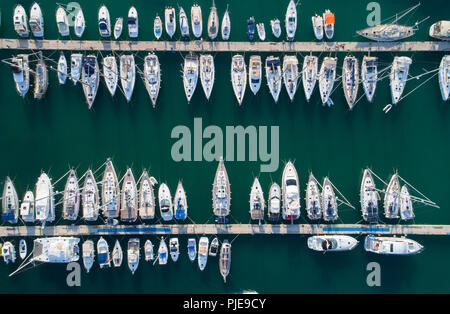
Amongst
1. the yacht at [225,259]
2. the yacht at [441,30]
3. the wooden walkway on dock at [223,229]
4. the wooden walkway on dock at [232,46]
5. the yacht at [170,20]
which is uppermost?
the yacht at [170,20]

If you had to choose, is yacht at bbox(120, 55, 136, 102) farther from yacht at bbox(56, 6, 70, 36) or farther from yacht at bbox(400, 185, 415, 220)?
yacht at bbox(400, 185, 415, 220)

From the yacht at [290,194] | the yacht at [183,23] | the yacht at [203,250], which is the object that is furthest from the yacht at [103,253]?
the yacht at [183,23]

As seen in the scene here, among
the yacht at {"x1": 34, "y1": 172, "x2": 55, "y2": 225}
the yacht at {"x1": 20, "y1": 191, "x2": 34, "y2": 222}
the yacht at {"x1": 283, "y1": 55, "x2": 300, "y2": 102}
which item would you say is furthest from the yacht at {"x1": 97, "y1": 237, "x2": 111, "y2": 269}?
the yacht at {"x1": 283, "y1": 55, "x2": 300, "y2": 102}

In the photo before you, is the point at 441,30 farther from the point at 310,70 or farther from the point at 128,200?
the point at 128,200

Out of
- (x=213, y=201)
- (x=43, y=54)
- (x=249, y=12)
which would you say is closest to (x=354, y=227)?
(x=213, y=201)

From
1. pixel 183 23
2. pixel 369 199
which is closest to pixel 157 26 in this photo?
pixel 183 23

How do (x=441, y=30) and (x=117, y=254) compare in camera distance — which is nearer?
(x=441, y=30)

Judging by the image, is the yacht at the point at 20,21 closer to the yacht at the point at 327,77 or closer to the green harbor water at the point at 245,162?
the green harbor water at the point at 245,162
